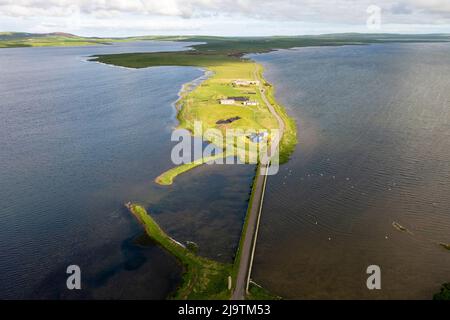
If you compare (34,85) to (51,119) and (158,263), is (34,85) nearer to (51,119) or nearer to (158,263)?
(51,119)

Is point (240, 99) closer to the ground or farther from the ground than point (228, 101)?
farther from the ground

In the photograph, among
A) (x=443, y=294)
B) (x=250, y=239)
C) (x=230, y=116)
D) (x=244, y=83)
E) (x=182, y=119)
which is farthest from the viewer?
(x=244, y=83)

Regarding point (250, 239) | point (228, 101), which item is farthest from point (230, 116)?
point (250, 239)

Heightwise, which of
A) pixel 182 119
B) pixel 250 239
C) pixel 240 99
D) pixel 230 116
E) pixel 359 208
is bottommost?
pixel 250 239

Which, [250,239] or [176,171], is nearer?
[250,239]

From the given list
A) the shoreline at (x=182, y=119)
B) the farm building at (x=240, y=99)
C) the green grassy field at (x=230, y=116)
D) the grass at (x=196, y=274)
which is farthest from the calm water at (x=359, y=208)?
the farm building at (x=240, y=99)

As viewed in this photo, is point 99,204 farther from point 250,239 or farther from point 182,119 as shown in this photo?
point 182,119

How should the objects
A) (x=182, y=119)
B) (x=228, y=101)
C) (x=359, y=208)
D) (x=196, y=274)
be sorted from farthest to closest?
(x=228, y=101) → (x=182, y=119) → (x=359, y=208) → (x=196, y=274)

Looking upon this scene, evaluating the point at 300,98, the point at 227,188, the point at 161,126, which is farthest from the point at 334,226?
the point at 300,98

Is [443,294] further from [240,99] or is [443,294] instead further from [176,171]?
[240,99]
